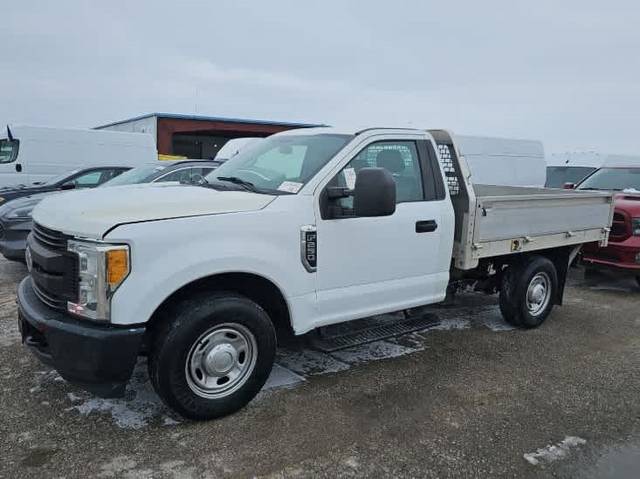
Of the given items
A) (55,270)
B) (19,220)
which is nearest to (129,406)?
(55,270)

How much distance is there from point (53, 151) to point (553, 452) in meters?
13.8

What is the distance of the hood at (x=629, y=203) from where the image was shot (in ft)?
23.6

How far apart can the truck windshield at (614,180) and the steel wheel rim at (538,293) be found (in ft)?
13.2

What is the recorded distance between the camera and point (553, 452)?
329 cm

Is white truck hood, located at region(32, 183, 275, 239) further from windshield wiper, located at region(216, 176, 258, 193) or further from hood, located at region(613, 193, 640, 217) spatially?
hood, located at region(613, 193, 640, 217)

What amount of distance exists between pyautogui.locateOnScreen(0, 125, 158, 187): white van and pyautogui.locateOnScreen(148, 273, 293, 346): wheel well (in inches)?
422

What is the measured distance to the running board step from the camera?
4.01 meters

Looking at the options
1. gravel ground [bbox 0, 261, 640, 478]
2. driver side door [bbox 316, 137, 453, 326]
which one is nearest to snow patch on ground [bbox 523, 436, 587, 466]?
gravel ground [bbox 0, 261, 640, 478]

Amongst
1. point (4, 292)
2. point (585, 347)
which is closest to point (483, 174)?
point (585, 347)

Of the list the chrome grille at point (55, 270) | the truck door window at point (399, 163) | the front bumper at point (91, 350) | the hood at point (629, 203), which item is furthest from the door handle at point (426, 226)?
the hood at point (629, 203)

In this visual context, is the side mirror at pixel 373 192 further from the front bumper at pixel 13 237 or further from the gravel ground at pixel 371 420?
the front bumper at pixel 13 237

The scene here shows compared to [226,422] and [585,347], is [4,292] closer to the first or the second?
[226,422]

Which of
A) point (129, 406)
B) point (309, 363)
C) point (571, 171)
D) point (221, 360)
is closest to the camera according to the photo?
point (221, 360)

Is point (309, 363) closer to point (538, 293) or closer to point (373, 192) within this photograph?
point (373, 192)
